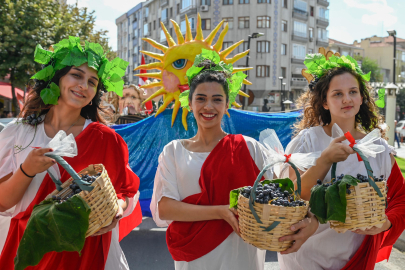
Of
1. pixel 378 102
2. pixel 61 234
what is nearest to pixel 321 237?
pixel 378 102

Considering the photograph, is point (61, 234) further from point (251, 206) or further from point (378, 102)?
point (378, 102)

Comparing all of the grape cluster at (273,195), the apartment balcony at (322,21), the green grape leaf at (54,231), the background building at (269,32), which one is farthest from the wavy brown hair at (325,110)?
the apartment balcony at (322,21)

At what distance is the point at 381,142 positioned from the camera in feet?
8.18

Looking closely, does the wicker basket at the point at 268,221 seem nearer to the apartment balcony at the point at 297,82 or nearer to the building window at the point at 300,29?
the apartment balcony at the point at 297,82

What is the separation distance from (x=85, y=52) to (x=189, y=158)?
40.4 inches

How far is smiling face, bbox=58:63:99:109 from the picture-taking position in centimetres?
245

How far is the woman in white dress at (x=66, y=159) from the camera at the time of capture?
2230 millimetres

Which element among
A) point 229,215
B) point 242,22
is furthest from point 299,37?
point 229,215

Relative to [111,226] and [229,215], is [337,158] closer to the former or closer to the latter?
[229,215]

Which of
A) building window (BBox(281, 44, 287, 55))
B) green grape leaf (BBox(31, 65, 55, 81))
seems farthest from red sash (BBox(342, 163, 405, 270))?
building window (BBox(281, 44, 287, 55))

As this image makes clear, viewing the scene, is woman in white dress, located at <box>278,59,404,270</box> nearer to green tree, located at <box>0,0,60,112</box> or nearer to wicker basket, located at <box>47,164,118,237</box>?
wicker basket, located at <box>47,164,118,237</box>

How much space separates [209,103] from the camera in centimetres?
238

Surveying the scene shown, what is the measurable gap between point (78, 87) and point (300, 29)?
44.0m

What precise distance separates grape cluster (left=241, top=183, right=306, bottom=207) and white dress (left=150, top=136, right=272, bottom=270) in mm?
387
